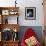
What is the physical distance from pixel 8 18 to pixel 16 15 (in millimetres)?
341

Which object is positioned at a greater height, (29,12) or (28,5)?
(28,5)

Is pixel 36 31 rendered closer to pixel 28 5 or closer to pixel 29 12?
pixel 29 12

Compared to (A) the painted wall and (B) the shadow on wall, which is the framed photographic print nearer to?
(A) the painted wall

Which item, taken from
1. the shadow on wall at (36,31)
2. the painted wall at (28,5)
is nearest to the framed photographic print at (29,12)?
the painted wall at (28,5)

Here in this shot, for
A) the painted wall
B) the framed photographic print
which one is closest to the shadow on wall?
the painted wall

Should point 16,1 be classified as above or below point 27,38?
above

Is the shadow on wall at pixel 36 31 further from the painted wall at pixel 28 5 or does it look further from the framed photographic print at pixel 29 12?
the framed photographic print at pixel 29 12

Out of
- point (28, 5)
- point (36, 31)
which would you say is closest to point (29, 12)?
point (28, 5)

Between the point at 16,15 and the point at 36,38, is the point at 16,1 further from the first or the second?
the point at 36,38

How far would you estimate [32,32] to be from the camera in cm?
598

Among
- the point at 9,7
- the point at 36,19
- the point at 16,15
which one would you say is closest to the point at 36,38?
the point at 36,19

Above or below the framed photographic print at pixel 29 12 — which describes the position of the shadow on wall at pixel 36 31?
below

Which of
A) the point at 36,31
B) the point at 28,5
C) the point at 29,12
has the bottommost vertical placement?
the point at 36,31

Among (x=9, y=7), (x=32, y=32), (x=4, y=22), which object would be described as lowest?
(x=32, y=32)
